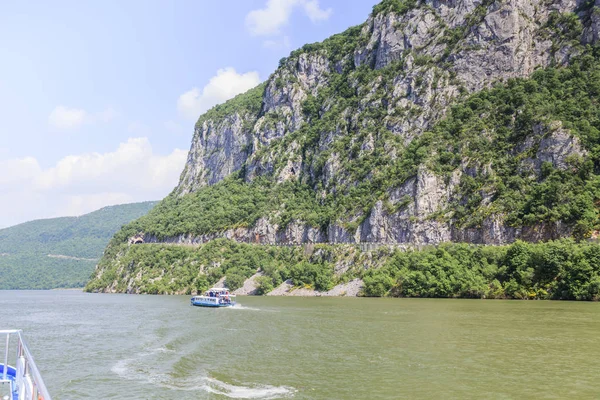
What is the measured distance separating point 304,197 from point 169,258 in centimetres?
5312

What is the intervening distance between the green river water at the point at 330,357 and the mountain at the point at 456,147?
165ft

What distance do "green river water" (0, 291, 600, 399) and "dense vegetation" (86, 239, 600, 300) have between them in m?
27.3

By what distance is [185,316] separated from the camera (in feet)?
257

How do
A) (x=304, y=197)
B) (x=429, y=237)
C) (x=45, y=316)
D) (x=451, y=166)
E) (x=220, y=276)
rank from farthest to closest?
(x=304, y=197), (x=220, y=276), (x=451, y=166), (x=429, y=237), (x=45, y=316)

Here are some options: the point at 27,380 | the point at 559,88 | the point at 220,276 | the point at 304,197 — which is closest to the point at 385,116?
the point at 304,197

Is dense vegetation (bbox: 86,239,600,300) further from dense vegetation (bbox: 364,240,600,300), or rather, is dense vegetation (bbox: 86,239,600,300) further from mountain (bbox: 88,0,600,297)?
mountain (bbox: 88,0,600,297)

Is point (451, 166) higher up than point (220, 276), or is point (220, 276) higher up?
point (451, 166)

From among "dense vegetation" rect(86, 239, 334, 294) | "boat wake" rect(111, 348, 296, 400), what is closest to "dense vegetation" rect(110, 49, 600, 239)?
"dense vegetation" rect(86, 239, 334, 294)

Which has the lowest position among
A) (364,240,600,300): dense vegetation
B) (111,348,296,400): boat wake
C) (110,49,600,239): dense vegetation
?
(111,348,296,400): boat wake

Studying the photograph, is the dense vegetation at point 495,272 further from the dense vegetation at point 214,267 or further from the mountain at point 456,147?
the dense vegetation at point 214,267

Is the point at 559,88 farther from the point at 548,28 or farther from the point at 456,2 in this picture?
the point at 456,2

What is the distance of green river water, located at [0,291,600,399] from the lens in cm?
3091

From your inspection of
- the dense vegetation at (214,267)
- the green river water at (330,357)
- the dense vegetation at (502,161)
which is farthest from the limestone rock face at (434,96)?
the green river water at (330,357)

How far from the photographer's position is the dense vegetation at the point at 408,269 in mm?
92688
